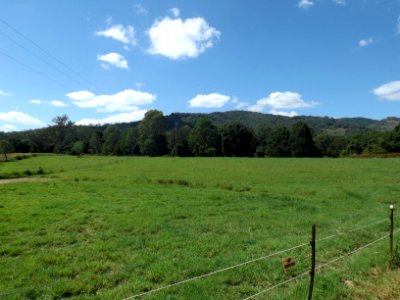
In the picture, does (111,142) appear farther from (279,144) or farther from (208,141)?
(279,144)

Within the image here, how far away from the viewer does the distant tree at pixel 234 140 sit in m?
105

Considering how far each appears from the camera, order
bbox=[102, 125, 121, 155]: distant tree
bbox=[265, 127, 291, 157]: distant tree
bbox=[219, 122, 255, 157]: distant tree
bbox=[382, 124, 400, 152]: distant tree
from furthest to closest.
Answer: bbox=[102, 125, 121, 155]: distant tree → bbox=[219, 122, 255, 157]: distant tree → bbox=[265, 127, 291, 157]: distant tree → bbox=[382, 124, 400, 152]: distant tree

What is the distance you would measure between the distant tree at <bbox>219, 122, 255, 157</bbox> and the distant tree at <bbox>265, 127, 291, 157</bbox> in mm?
6963

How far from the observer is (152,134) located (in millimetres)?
112750

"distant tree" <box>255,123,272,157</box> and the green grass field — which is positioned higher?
"distant tree" <box>255,123,272,157</box>

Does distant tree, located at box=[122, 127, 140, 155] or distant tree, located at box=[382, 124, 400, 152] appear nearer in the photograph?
distant tree, located at box=[382, 124, 400, 152]

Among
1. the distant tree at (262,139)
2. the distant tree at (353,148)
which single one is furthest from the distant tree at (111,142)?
the distant tree at (353,148)

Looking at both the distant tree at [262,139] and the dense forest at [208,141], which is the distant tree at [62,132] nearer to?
the dense forest at [208,141]

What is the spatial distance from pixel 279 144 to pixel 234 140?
13450mm

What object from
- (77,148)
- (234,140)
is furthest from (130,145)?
(234,140)

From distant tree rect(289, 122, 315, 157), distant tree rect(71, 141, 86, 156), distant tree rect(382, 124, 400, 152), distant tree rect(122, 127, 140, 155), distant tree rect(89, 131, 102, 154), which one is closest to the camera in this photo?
distant tree rect(382, 124, 400, 152)

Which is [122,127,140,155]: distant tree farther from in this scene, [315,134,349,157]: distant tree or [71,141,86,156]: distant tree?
[315,134,349,157]: distant tree

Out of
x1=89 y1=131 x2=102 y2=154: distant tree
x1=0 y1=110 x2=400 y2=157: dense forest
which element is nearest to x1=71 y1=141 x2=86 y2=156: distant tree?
x1=0 y1=110 x2=400 y2=157: dense forest

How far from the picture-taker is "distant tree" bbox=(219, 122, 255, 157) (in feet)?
346
